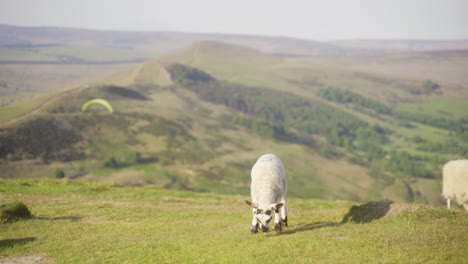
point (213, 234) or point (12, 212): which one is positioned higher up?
point (213, 234)

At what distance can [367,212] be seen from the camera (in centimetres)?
2342

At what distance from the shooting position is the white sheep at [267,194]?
19578mm

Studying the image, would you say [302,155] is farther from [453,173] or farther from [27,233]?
[27,233]

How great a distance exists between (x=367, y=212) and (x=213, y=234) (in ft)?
28.1

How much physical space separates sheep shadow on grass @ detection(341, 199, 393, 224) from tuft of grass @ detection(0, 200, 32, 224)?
61.2 feet

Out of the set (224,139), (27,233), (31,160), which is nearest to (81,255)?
(27,233)

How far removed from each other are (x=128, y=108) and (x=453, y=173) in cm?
16414

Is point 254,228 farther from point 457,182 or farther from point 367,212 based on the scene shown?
point 457,182

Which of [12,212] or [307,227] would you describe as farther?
[12,212]

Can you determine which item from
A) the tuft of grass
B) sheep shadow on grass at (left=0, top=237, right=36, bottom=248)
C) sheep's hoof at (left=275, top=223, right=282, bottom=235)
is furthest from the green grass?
the tuft of grass

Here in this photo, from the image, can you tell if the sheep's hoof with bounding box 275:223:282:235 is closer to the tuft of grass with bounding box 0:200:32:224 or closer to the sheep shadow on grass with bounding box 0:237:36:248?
the sheep shadow on grass with bounding box 0:237:36:248

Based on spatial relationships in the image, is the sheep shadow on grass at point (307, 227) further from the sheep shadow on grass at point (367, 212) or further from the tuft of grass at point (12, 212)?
the tuft of grass at point (12, 212)

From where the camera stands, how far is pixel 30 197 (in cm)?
3316

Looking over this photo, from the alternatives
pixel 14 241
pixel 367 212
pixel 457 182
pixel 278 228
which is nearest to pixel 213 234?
pixel 278 228
